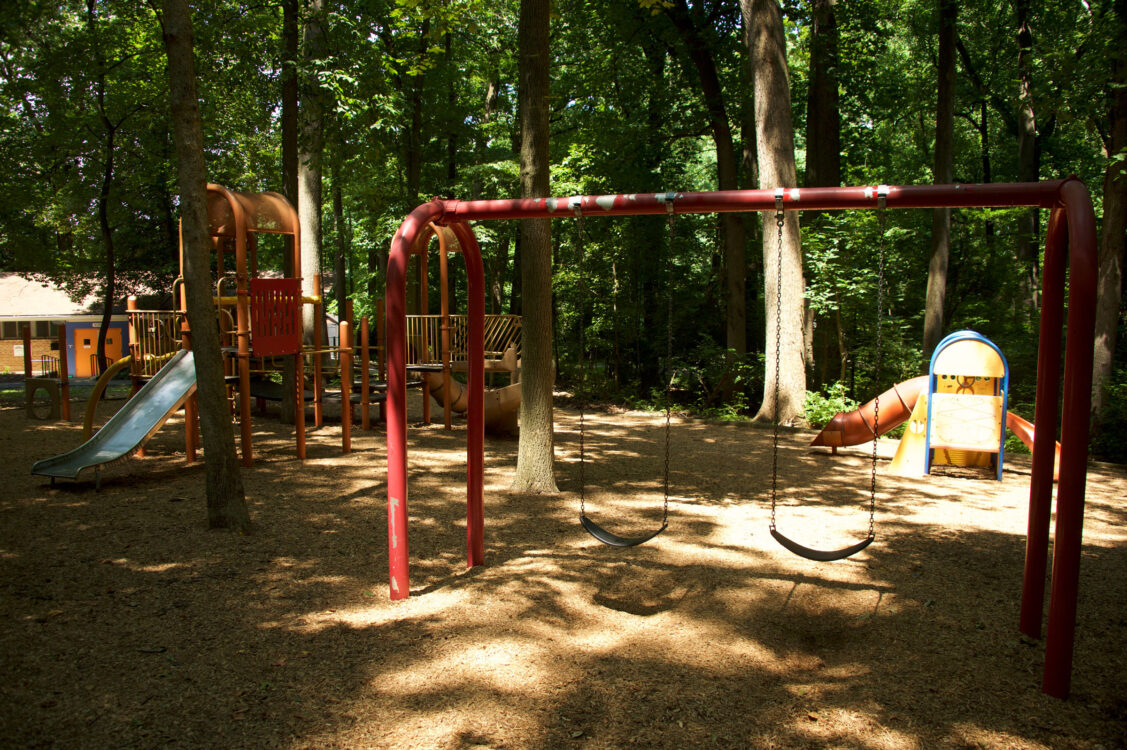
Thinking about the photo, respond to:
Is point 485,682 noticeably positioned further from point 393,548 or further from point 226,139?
point 226,139

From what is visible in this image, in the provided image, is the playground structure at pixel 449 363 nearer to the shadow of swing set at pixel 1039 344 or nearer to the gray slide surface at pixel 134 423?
the gray slide surface at pixel 134 423

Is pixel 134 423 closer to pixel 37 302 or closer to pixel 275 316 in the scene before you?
pixel 275 316

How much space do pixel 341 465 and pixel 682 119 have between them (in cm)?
1187

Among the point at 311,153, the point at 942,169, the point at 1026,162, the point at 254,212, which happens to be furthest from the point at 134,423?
the point at 1026,162

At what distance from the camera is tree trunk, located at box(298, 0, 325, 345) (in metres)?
10.9

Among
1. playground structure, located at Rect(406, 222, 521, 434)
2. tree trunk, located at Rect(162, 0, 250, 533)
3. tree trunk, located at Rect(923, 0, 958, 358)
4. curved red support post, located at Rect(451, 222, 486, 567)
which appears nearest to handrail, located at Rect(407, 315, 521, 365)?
playground structure, located at Rect(406, 222, 521, 434)

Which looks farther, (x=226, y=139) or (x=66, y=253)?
(x=66, y=253)

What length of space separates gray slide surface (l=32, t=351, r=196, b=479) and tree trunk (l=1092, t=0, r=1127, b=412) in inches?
435

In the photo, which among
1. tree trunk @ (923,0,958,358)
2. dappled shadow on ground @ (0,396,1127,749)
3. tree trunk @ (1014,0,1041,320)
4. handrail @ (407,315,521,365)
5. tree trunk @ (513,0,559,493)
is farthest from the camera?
tree trunk @ (1014,0,1041,320)

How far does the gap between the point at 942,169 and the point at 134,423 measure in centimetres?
1417

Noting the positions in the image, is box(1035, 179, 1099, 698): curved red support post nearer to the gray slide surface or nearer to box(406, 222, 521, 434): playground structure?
the gray slide surface

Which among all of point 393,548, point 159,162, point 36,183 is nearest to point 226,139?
point 159,162

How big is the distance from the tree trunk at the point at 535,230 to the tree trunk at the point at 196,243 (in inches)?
103

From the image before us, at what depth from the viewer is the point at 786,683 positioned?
137 inches
